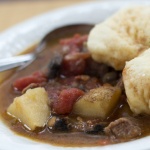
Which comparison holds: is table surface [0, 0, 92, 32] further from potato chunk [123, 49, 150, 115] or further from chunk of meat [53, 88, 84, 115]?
potato chunk [123, 49, 150, 115]

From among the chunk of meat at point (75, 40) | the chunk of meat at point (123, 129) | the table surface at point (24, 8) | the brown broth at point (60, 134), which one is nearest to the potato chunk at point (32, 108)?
the brown broth at point (60, 134)

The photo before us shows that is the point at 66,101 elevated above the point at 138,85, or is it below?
below

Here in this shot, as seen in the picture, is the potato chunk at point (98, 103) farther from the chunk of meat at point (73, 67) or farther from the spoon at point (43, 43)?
the spoon at point (43, 43)

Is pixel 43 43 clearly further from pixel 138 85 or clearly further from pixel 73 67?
pixel 138 85

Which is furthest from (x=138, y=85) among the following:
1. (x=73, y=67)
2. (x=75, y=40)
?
(x=75, y=40)

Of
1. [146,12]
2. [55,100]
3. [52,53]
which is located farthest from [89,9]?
[55,100]

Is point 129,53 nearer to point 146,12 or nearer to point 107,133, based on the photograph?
point 146,12
